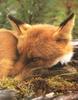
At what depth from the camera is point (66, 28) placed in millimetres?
5391

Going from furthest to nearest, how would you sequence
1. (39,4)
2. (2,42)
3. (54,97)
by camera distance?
1. (39,4)
2. (2,42)
3. (54,97)

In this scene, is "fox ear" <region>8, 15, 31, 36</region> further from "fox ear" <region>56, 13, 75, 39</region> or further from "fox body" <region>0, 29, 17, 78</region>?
"fox ear" <region>56, 13, 75, 39</region>

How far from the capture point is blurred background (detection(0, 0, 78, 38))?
742cm

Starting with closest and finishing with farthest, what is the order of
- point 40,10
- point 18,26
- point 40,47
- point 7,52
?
1. point 40,47
2. point 7,52
3. point 18,26
4. point 40,10

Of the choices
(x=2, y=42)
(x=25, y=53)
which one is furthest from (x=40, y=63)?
(x=2, y=42)

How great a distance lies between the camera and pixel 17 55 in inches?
213

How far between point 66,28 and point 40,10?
2.16 m

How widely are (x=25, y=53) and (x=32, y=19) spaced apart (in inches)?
89.4

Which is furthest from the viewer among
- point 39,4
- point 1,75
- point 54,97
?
point 39,4

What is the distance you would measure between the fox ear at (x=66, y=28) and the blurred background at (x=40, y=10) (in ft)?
6.14

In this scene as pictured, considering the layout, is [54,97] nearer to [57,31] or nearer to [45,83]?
[45,83]

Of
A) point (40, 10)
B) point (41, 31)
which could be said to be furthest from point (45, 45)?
point (40, 10)

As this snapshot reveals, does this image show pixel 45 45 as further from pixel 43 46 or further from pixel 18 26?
pixel 18 26

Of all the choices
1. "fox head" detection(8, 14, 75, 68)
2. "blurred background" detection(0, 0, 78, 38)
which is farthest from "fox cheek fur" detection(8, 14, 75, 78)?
"blurred background" detection(0, 0, 78, 38)
